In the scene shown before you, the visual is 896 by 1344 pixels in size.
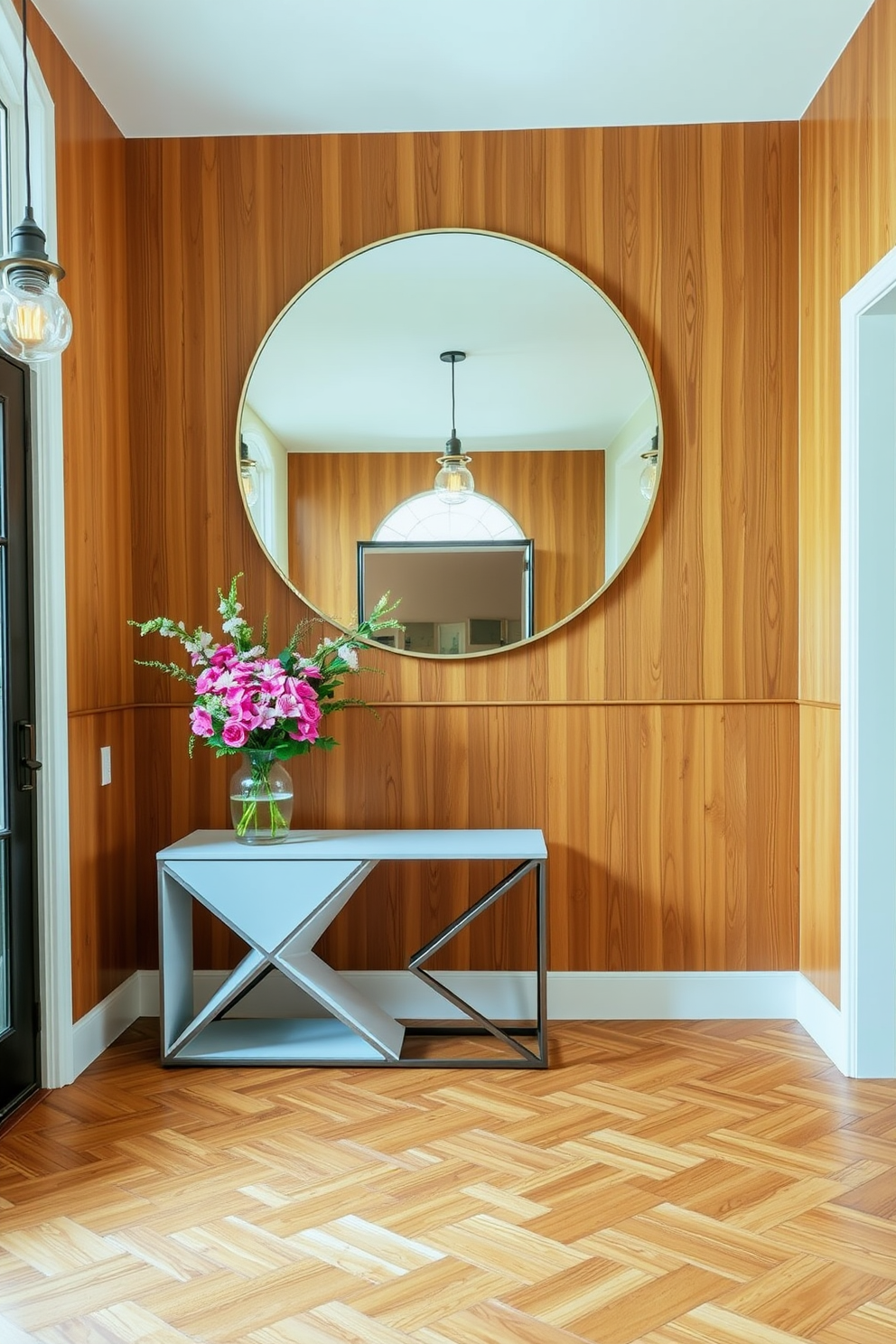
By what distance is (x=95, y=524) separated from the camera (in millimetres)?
3252

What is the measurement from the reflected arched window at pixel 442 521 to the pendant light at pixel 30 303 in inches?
59.8

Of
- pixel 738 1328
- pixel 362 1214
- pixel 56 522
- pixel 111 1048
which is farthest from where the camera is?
pixel 111 1048

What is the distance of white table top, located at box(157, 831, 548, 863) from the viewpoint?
305 cm

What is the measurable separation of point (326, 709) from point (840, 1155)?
1.77 m

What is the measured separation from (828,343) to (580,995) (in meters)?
2.09

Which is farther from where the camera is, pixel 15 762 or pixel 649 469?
pixel 649 469

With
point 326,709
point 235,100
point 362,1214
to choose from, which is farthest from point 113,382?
point 362,1214

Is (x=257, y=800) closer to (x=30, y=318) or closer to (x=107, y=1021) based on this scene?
(x=107, y=1021)

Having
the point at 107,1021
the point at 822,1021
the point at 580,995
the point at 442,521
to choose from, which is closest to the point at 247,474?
the point at 442,521

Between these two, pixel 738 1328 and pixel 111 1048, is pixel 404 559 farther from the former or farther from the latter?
pixel 738 1328

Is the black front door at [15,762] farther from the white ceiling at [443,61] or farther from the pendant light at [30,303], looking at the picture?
the white ceiling at [443,61]

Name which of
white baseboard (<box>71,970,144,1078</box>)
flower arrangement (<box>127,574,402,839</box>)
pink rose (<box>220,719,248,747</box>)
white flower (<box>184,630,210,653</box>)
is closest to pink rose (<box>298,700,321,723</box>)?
flower arrangement (<box>127,574,402,839</box>)

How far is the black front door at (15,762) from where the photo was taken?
2.76 metres

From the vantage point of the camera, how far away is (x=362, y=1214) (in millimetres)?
2262
